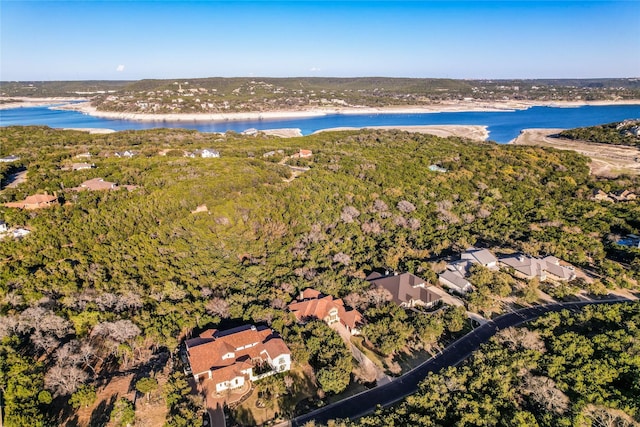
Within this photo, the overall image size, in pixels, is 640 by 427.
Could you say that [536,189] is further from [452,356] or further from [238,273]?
[238,273]

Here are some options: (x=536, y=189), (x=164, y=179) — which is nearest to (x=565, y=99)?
(x=536, y=189)

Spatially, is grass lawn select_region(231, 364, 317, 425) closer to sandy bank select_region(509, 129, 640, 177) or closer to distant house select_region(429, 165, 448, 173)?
distant house select_region(429, 165, 448, 173)

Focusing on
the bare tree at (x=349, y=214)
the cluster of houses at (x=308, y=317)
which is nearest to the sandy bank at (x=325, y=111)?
the bare tree at (x=349, y=214)

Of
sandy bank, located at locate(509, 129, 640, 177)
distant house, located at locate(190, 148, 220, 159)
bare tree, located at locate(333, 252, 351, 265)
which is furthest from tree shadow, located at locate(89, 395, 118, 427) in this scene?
sandy bank, located at locate(509, 129, 640, 177)

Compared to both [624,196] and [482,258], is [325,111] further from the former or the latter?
[482,258]

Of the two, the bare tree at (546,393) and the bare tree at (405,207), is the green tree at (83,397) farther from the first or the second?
the bare tree at (405,207)
